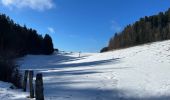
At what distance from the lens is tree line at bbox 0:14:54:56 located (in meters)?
71.2

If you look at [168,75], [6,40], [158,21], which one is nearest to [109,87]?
[168,75]

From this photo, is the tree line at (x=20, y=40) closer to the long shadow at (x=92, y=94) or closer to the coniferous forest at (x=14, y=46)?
the coniferous forest at (x=14, y=46)

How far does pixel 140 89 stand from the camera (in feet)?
58.4

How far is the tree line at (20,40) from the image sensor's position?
71250 millimetres

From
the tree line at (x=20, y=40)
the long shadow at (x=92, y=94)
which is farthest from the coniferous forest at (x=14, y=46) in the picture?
the long shadow at (x=92, y=94)

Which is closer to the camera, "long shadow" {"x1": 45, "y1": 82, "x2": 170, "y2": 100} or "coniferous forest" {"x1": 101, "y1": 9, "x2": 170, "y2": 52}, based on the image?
"long shadow" {"x1": 45, "y1": 82, "x2": 170, "y2": 100}

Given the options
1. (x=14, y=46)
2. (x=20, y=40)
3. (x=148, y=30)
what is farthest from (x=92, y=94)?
(x=148, y=30)

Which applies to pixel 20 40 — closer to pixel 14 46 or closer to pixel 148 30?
pixel 14 46

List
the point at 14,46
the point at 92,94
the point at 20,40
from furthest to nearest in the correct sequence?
the point at 20,40, the point at 14,46, the point at 92,94

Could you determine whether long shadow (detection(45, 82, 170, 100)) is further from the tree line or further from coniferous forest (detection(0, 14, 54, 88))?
the tree line

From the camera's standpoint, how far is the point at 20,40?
81688 millimetres

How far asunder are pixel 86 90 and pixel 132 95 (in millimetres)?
2365

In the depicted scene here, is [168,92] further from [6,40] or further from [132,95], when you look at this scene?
[6,40]

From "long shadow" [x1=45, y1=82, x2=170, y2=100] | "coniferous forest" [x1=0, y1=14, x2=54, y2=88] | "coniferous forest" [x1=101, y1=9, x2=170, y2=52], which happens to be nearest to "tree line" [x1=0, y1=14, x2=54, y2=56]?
"coniferous forest" [x1=0, y1=14, x2=54, y2=88]
